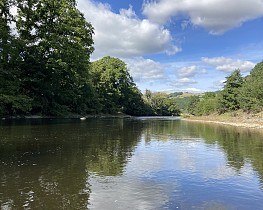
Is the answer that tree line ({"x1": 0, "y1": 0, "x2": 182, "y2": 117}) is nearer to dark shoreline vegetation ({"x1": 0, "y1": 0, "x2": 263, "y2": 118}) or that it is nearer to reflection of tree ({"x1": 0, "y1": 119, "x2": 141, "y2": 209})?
dark shoreline vegetation ({"x1": 0, "y1": 0, "x2": 263, "y2": 118})

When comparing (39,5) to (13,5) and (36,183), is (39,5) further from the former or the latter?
(36,183)

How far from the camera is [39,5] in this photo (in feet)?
149

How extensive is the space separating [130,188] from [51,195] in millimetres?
2696

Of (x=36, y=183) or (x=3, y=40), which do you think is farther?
(x=3, y=40)

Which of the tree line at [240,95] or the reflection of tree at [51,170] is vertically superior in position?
the tree line at [240,95]

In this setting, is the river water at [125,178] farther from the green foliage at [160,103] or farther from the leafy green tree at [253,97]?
the green foliage at [160,103]

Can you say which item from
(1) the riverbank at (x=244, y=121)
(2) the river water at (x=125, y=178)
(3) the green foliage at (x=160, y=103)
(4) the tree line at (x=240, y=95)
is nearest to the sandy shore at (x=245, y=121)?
(1) the riverbank at (x=244, y=121)

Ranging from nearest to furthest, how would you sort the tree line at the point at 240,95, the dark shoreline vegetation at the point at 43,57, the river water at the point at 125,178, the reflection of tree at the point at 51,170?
the reflection of tree at the point at 51,170 → the river water at the point at 125,178 → the dark shoreline vegetation at the point at 43,57 → the tree line at the point at 240,95

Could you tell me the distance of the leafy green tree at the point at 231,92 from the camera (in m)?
90.6

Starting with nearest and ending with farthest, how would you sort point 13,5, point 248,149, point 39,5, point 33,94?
point 248,149 < point 13,5 < point 39,5 < point 33,94

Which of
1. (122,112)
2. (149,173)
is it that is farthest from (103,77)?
(149,173)

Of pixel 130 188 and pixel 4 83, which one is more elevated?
pixel 4 83

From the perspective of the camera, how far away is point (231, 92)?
92750mm

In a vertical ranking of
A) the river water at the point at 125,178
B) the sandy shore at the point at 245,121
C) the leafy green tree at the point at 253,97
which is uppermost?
the leafy green tree at the point at 253,97
